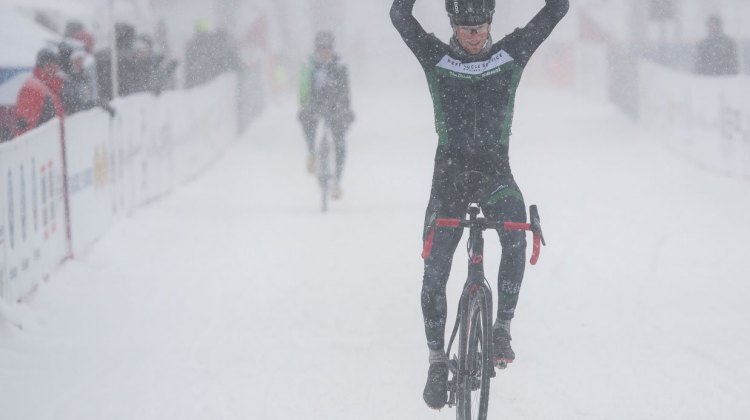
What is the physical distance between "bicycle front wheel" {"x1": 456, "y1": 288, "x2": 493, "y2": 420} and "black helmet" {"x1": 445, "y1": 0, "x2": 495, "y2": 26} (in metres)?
1.15

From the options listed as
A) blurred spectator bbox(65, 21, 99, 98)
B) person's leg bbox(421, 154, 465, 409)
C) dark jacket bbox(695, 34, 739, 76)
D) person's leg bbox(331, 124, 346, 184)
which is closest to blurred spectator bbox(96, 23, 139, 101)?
blurred spectator bbox(65, 21, 99, 98)

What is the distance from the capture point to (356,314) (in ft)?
28.2

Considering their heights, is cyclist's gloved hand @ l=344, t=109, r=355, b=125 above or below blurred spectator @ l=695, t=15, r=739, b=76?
below

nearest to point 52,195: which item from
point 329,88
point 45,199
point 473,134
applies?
point 45,199

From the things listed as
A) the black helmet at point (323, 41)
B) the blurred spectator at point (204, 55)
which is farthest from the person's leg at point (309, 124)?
the blurred spectator at point (204, 55)

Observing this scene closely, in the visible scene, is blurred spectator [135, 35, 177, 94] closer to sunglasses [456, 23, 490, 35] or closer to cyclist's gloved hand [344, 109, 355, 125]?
cyclist's gloved hand [344, 109, 355, 125]

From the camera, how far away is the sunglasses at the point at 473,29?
516 cm

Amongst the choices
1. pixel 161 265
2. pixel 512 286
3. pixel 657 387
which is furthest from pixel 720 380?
pixel 161 265

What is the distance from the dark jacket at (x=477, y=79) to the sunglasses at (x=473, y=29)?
0.09 metres

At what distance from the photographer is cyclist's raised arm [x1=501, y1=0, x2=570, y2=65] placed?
206 inches

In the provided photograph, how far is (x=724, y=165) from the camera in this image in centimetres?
1694

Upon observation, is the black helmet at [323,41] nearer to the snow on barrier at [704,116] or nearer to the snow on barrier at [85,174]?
the snow on barrier at [85,174]

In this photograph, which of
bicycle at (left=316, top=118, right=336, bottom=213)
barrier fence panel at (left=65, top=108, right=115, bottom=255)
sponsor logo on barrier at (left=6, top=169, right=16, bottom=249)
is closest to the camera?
sponsor logo on barrier at (left=6, top=169, right=16, bottom=249)

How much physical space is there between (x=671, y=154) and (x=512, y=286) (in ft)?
52.4
